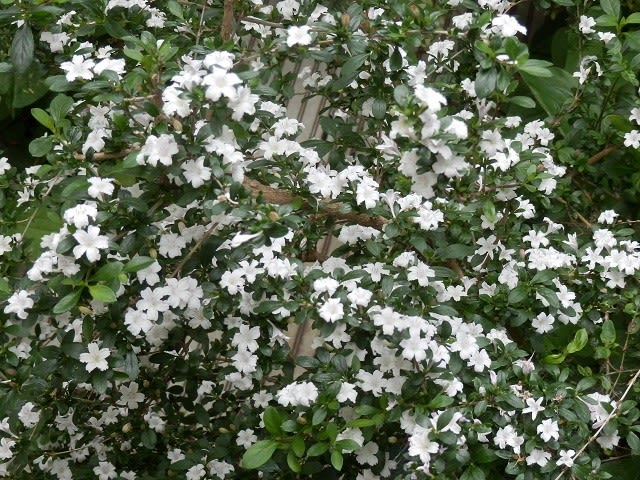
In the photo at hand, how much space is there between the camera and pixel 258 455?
1601 millimetres

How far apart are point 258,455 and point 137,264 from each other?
43 centimetres

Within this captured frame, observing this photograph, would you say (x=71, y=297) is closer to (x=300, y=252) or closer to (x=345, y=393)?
(x=345, y=393)

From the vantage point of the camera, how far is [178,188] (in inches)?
66.0

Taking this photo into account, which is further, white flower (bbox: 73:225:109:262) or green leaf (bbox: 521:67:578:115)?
green leaf (bbox: 521:67:578:115)

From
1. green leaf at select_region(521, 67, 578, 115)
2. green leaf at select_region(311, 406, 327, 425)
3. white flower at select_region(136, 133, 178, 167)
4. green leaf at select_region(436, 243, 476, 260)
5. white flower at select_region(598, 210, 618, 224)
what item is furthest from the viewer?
green leaf at select_region(521, 67, 578, 115)

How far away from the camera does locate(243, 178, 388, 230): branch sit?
187cm

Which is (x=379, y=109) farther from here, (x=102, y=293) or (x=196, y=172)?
(x=102, y=293)

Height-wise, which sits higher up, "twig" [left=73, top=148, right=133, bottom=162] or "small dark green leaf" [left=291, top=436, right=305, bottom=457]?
"twig" [left=73, top=148, right=133, bottom=162]

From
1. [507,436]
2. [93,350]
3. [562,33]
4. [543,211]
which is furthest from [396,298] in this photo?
[562,33]

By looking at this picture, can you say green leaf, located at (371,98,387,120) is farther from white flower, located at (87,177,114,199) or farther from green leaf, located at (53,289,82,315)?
green leaf, located at (53,289,82,315)

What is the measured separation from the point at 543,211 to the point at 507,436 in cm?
89

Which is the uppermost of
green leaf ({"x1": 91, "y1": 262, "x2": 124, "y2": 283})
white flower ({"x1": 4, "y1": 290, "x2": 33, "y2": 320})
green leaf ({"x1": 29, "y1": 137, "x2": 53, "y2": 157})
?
green leaf ({"x1": 29, "y1": 137, "x2": 53, "y2": 157})

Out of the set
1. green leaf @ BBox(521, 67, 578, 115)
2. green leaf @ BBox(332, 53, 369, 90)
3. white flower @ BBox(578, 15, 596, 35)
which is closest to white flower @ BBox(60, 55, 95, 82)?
green leaf @ BBox(332, 53, 369, 90)

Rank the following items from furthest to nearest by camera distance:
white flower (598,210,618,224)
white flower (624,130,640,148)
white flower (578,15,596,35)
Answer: white flower (578,15,596,35), white flower (624,130,640,148), white flower (598,210,618,224)
